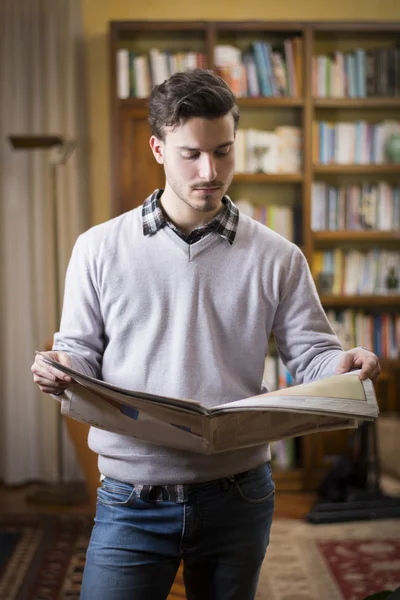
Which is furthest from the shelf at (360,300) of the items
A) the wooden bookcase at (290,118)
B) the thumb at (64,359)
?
the thumb at (64,359)

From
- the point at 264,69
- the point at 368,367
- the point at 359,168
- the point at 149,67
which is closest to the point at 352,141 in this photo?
the point at 359,168

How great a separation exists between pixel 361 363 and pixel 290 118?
3.30 m

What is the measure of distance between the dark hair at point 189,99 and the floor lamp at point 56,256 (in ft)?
9.18

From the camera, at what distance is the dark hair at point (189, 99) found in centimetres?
142

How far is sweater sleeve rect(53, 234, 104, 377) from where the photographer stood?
148 centimetres

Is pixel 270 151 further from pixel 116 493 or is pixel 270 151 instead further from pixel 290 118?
pixel 116 493

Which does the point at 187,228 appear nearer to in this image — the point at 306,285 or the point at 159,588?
the point at 306,285

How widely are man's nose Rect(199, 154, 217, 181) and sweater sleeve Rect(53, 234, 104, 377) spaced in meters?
0.27

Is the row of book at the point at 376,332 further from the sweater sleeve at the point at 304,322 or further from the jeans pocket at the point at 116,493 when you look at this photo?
the jeans pocket at the point at 116,493

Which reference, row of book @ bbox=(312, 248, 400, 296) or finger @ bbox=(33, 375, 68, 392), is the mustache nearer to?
finger @ bbox=(33, 375, 68, 392)

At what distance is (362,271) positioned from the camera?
4.46m

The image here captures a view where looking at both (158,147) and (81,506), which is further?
(81,506)

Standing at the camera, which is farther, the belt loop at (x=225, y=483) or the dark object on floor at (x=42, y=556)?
the dark object on floor at (x=42, y=556)

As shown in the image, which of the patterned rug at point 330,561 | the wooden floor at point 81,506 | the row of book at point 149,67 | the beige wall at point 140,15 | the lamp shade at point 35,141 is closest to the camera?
the patterned rug at point 330,561
